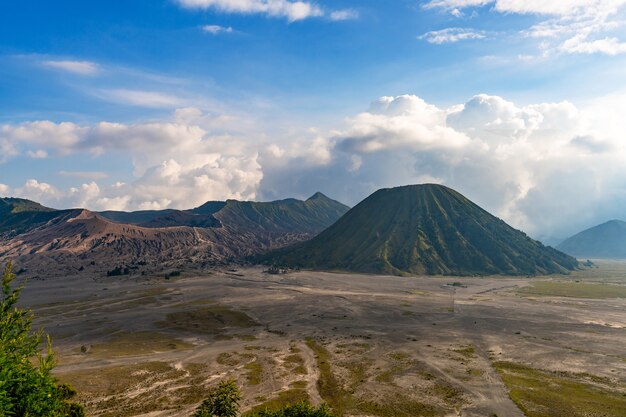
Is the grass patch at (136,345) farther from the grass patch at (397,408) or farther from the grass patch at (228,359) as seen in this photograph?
the grass patch at (397,408)

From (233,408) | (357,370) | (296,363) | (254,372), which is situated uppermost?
(233,408)

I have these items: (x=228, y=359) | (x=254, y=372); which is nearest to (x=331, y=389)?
(x=254, y=372)

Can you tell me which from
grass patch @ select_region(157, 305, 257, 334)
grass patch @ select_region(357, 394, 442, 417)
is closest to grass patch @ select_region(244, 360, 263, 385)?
grass patch @ select_region(357, 394, 442, 417)

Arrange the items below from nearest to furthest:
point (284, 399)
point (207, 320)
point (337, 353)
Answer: point (284, 399) < point (337, 353) < point (207, 320)

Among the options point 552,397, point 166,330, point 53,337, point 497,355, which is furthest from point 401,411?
point 53,337

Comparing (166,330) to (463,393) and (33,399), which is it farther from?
(33,399)

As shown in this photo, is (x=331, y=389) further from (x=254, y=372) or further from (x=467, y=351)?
(x=467, y=351)
